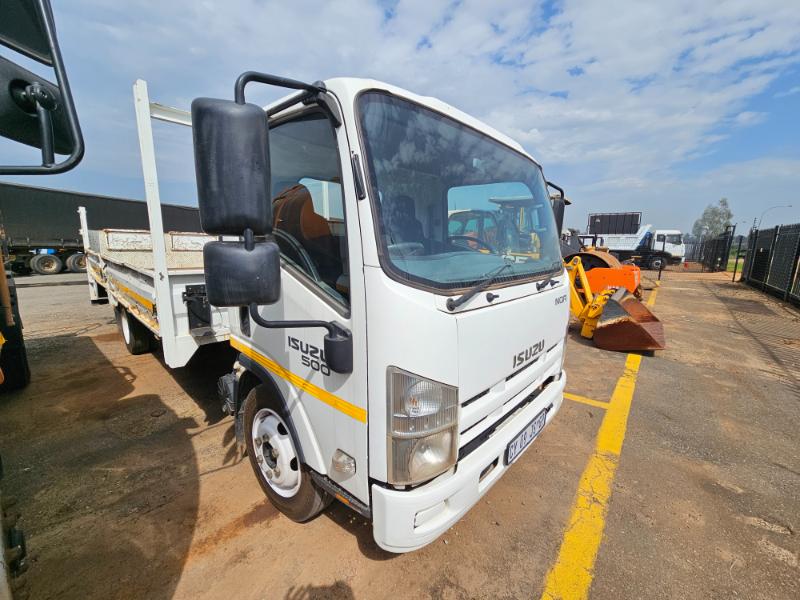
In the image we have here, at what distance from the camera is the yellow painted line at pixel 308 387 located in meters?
1.52

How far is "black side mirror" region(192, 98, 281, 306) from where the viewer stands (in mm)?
1122

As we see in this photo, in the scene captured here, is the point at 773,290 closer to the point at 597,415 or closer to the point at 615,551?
the point at 597,415

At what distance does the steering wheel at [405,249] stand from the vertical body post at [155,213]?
194 centimetres

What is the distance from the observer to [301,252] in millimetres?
1826

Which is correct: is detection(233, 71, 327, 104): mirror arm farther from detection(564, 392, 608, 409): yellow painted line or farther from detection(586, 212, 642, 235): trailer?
detection(586, 212, 642, 235): trailer

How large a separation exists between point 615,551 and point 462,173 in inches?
91.2

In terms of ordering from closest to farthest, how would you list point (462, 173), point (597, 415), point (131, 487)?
point (462, 173), point (131, 487), point (597, 415)

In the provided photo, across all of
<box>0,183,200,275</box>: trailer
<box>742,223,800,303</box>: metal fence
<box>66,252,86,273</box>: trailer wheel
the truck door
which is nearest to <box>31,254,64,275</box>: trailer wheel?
<box>0,183,200,275</box>: trailer

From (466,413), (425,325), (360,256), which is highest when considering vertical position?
(360,256)

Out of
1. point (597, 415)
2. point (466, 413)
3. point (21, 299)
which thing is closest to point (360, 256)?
point (466, 413)

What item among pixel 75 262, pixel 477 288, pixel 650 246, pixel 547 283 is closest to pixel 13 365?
pixel 477 288

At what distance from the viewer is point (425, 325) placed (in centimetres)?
138

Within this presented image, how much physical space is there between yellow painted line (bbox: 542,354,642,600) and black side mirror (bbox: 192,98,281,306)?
81.1 inches

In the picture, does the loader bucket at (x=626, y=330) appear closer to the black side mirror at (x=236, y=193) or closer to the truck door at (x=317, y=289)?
the truck door at (x=317, y=289)
